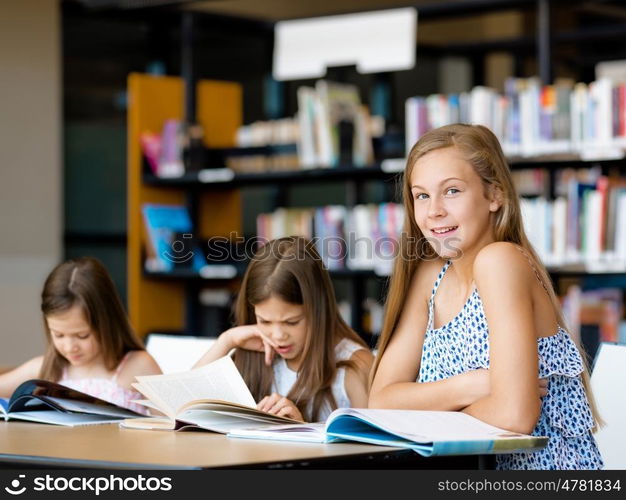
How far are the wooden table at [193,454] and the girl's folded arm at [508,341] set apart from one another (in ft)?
0.33

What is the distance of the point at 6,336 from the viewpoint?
5883 mm

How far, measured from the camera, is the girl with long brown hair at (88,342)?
8.75ft

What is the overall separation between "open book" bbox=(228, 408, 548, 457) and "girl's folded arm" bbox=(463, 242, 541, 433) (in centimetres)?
3

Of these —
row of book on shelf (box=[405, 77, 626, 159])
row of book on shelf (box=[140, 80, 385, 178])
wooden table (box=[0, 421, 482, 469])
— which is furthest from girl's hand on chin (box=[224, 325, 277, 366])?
row of book on shelf (box=[140, 80, 385, 178])

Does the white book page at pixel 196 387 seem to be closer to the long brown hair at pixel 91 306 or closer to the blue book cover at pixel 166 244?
the long brown hair at pixel 91 306

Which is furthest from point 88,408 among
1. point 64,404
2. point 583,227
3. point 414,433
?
point 583,227

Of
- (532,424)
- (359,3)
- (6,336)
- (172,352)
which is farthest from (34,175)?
(532,424)

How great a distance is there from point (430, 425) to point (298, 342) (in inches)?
32.2

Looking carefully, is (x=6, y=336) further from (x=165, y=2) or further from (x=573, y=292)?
(x=573, y=292)

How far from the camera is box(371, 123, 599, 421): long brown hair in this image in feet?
6.12

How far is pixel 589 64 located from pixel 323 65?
7.54 feet

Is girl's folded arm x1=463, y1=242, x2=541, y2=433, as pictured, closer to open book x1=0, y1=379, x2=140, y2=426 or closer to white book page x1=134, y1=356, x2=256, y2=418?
white book page x1=134, y1=356, x2=256, y2=418

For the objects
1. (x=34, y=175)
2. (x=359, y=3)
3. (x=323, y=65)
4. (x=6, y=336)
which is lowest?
(x=6, y=336)

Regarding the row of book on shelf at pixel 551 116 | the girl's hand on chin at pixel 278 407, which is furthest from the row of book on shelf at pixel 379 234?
the girl's hand on chin at pixel 278 407
